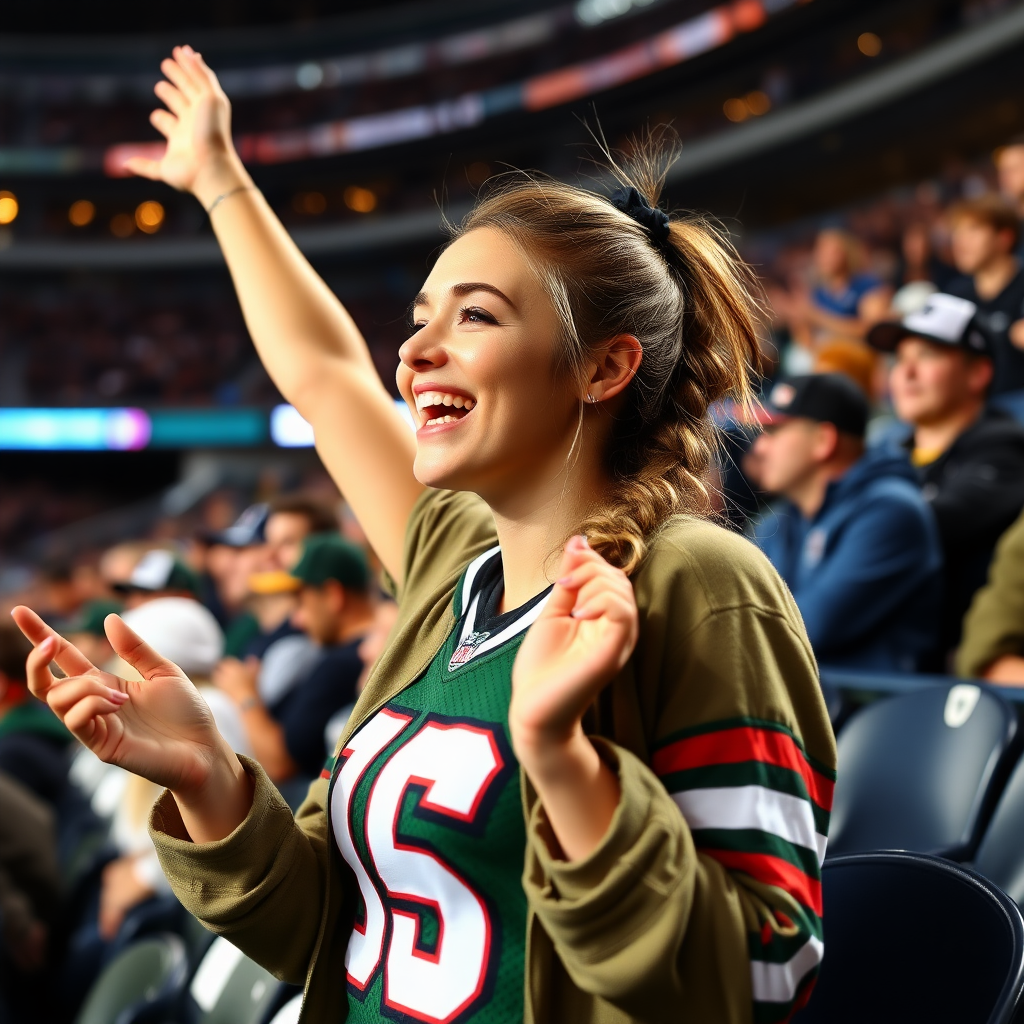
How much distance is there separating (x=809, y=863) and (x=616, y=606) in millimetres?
298

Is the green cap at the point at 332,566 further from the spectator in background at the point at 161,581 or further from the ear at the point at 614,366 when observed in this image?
the ear at the point at 614,366

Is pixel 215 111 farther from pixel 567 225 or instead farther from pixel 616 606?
pixel 616 606

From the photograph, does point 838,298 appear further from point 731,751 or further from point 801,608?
point 731,751

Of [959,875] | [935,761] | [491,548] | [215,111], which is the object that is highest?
[215,111]

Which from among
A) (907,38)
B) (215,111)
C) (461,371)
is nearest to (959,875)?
(461,371)

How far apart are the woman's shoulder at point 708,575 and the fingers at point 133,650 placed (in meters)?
0.50

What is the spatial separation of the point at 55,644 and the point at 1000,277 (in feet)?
13.8

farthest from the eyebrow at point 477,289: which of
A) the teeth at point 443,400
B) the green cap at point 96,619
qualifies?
the green cap at point 96,619

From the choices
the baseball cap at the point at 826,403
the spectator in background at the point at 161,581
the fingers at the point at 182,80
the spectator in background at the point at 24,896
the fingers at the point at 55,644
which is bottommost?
the spectator in background at the point at 24,896

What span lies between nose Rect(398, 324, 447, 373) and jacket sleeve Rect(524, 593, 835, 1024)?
386mm

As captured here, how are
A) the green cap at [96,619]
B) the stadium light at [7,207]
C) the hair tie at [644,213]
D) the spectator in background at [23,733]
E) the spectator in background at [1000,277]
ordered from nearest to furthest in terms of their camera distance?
the hair tie at [644,213] → the spectator in background at [23,733] → the spectator in background at [1000,277] → the green cap at [96,619] → the stadium light at [7,207]

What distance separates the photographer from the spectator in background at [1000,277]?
14.3 ft

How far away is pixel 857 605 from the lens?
2.94 meters

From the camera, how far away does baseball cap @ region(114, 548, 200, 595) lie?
4259 millimetres
